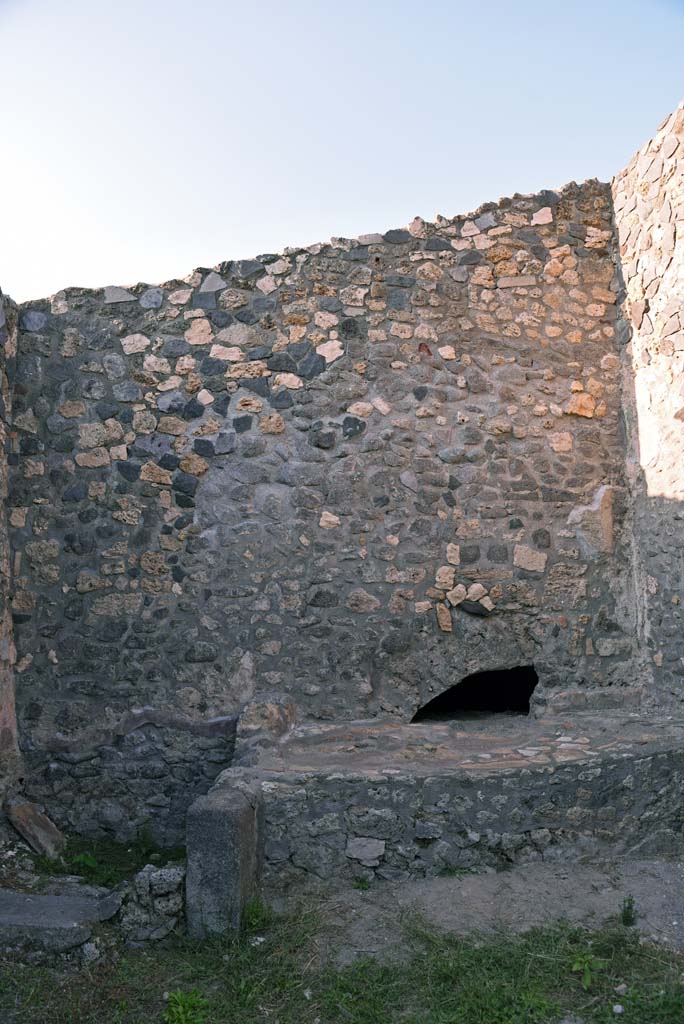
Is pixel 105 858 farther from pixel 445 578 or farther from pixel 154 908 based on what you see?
pixel 445 578

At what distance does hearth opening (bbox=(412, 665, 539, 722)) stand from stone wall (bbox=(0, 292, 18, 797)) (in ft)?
8.07

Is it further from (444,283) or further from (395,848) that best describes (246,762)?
(444,283)

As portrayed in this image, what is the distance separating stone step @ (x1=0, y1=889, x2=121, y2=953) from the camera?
3.35 meters

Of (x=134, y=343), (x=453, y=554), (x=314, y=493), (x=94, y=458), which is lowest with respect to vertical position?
(x=453, y=554)

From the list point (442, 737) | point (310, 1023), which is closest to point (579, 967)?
point (310, 1023)

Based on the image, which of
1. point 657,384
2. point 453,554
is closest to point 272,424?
point 453,554

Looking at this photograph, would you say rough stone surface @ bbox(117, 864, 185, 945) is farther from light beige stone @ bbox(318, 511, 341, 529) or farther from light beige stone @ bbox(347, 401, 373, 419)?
light beige stone @ bbox(347, 401, 373, 419)

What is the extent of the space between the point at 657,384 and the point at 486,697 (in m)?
2.41

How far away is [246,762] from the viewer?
4.29 m

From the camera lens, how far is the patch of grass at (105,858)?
177 inches

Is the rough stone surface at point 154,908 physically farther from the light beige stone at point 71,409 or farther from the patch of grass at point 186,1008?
the light beige stone at point 71,409

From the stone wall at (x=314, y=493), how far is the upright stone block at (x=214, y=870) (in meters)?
1.63

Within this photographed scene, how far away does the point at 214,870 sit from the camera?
11.2 ft

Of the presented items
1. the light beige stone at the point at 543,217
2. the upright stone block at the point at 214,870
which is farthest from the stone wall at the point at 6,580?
the light beige stone at the point at 543,217
